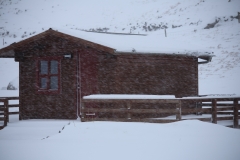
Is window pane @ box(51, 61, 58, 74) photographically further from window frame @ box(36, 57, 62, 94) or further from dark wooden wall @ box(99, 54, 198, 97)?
dark wooden wall @ box(99, 54, 198, 97)

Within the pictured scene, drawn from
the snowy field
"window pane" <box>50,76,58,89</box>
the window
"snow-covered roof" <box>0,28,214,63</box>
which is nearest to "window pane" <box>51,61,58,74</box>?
the window

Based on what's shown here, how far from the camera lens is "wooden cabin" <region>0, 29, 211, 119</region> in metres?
11.7

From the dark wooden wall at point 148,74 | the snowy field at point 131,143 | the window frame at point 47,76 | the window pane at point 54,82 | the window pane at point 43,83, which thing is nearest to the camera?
the snowy field at point 131,143

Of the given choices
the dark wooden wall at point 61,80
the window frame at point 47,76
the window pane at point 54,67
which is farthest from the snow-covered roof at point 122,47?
the window pane at point 54,67

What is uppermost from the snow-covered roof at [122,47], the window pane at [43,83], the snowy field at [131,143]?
the snow-covered roof at [122,47]

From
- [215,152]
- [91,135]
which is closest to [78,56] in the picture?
[91,135]

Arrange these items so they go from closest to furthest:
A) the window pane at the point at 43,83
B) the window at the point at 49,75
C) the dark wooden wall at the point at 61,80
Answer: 1. the dark wooden wall at the point at 61,80
2. the window at the point at 49,75
3. the window pane at the point at 43,83

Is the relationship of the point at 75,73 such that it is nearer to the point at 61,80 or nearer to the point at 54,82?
the point at 61,80

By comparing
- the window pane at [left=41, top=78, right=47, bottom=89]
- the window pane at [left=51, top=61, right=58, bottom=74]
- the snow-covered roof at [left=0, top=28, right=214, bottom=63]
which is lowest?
the window pane at [left=41, top=78, right=47, bottom=89]

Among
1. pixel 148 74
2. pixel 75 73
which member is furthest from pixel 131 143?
pixel 148 74

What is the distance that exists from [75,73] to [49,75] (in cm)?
118

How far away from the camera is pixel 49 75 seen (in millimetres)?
12203

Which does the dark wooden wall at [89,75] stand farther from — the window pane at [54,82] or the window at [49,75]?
the window pane at [54,82]

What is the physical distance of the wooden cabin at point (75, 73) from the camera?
11664mm
